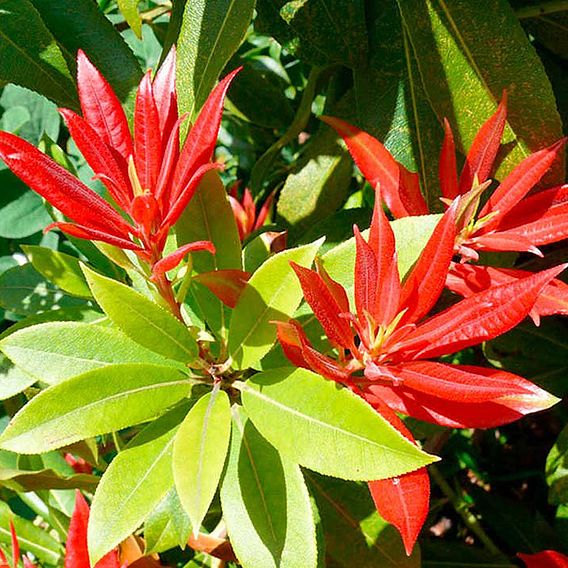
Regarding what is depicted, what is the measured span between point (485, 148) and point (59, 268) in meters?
0.56

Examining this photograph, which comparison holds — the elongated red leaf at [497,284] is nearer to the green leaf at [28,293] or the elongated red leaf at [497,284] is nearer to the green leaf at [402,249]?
the green leaf at [402,249]

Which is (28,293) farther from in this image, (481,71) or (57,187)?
(481,71)

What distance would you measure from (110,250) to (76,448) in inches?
15.1

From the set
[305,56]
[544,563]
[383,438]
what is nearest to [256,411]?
[383,438]

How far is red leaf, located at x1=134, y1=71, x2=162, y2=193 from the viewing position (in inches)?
28.1

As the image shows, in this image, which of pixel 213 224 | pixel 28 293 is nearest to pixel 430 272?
pixel 213 224

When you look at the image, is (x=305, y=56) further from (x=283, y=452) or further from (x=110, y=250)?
(x=283, y=452)

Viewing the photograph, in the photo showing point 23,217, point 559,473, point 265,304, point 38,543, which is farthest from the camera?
point 23,217

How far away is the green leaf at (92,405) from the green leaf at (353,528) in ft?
1.23

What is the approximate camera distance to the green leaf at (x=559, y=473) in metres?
1.08

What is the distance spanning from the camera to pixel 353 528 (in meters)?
1.06

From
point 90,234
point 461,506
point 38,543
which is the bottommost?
point 461,506

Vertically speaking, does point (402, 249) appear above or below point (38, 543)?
above

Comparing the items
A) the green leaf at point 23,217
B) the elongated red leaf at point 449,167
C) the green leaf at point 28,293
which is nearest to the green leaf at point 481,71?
the elongated red leaf at point 449,167
